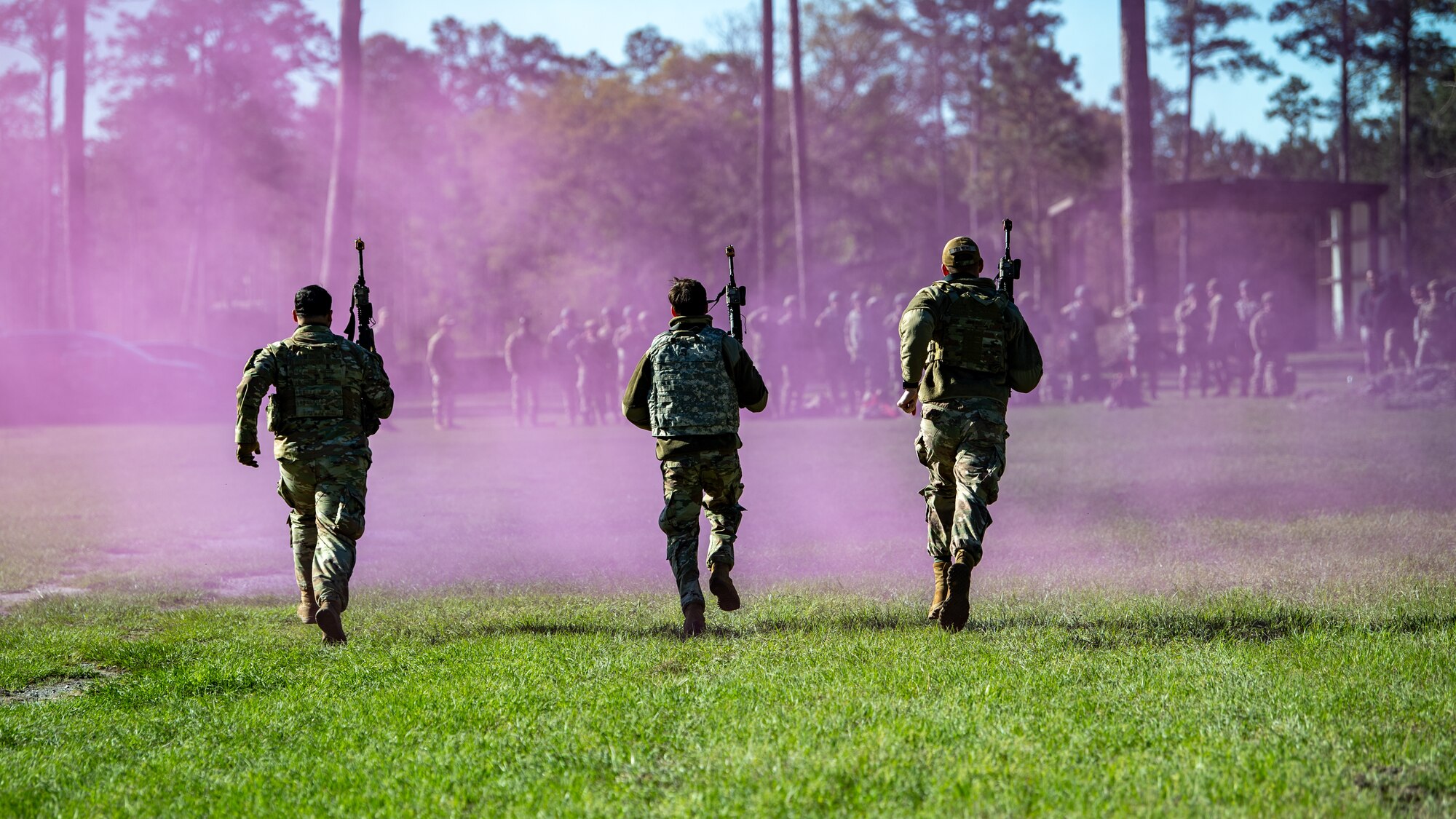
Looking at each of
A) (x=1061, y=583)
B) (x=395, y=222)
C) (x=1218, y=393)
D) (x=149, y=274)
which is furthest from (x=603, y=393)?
(x=149, y=274)

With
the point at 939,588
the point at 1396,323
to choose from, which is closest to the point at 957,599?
the point at 939,588

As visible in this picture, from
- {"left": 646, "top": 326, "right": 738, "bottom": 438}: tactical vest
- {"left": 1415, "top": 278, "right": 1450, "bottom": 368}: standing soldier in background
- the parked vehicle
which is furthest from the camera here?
the parked vehicle

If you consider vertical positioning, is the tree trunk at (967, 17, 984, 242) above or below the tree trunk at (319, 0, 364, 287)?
above

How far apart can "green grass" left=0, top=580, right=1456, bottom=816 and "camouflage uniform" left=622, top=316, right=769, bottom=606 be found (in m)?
0.47

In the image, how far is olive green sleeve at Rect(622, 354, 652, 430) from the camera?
22.4 ft

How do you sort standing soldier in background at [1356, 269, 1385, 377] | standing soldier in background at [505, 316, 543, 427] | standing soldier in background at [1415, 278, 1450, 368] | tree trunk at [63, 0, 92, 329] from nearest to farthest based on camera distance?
1. standing soldier in background at [505, 316, 543, 427]
2. standing soldier in background at [1415, 278, 1450, 368]
3. standing soldier in background at [1356, 269, 1385, 377]
4. tree trunk at [63, 0, 92, 329]

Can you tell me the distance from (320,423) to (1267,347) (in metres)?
20.0

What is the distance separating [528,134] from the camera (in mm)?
46000

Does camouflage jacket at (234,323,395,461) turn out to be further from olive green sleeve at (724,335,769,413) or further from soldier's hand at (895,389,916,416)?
soldier's hand at (895,389,916,416)

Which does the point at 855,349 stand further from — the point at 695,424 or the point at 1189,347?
the point at 695,424

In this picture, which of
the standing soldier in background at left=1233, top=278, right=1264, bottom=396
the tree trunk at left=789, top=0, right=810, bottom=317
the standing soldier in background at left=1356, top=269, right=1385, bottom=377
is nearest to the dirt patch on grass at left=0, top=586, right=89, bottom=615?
the standing soldier in background at left=1233, top=278, right=1264, bottom=396

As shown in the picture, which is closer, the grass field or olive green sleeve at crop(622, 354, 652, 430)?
the grass field

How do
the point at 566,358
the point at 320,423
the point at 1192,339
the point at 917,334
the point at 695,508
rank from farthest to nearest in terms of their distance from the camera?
the point at 1192,339 < the point at 566,358 < the point at 320,423 < the point at 695,508 < the point at 917,334

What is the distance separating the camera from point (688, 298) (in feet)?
22.1
